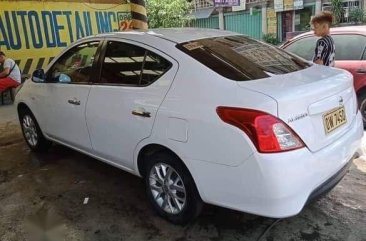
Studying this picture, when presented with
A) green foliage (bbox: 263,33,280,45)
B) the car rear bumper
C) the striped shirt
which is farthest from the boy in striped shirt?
green foliage (bbox: 263,33,280,45)

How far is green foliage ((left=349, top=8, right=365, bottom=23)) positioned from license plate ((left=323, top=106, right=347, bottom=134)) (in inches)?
652

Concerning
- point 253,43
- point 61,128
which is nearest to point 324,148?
point 253,43

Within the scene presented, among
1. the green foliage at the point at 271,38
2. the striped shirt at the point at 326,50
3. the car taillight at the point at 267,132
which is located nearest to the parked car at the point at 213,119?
the car taillight at the point at 267,132

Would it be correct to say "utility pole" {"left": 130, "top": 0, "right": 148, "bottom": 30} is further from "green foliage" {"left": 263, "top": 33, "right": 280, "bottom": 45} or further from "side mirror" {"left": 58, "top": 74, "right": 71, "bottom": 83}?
A: "green foliage" {"left": 263, "top": 33, "right": 280, "bottom": 45}

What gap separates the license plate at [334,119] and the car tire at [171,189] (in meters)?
1.03

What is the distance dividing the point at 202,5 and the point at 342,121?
2279cm

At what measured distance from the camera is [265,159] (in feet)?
8.08

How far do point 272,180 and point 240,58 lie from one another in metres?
1.09

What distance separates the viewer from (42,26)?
10344 mm

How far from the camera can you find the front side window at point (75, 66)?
3.97 meters

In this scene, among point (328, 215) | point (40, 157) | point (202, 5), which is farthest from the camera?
point (202, 5)

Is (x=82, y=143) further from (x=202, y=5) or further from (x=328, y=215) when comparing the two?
(x=202, y=5)

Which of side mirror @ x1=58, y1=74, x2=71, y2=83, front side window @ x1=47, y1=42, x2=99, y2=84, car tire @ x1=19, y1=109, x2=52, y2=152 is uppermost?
front side window @ x1=47, y1=42, x2=99, y2=84

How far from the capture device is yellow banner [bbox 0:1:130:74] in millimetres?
9734
